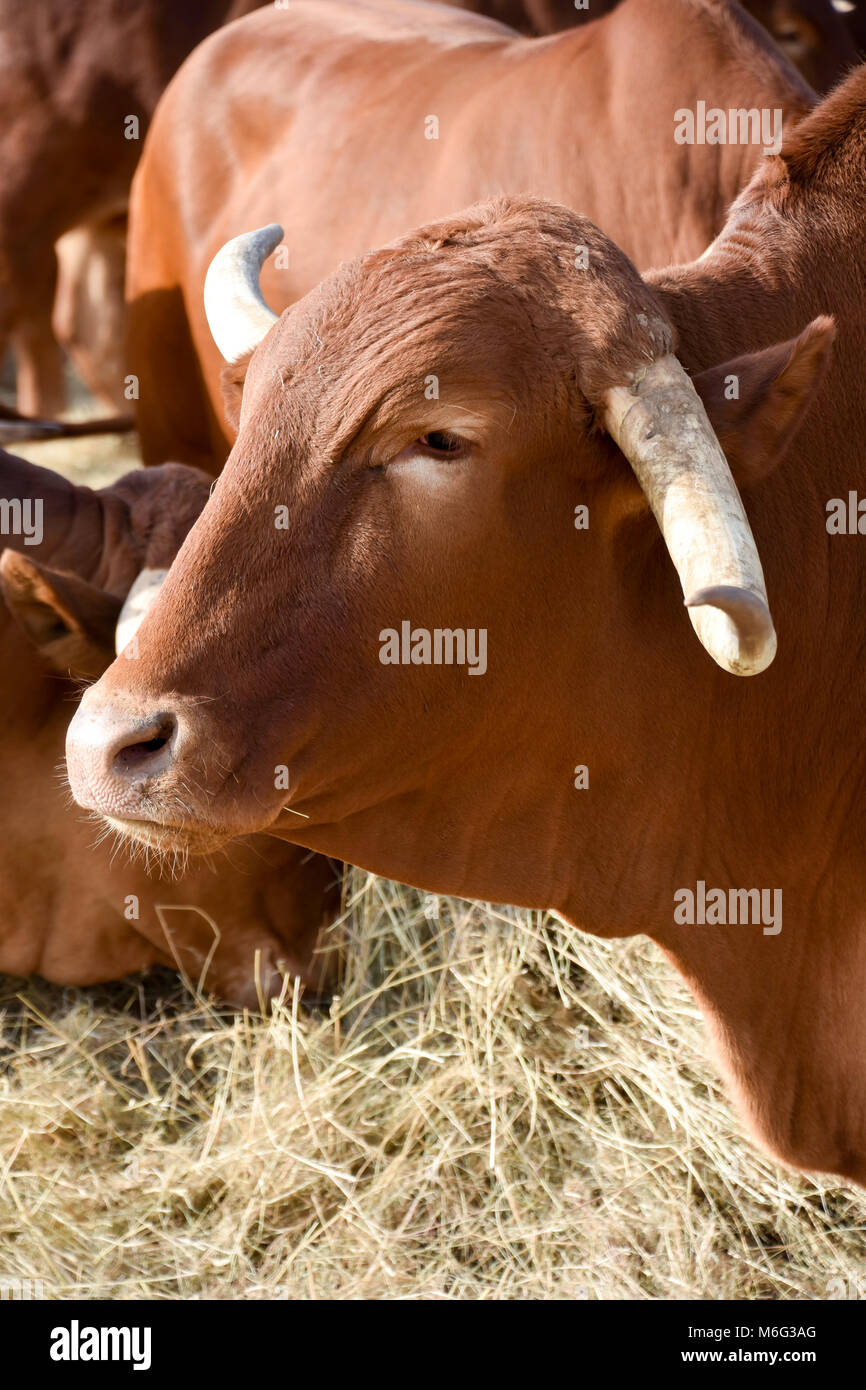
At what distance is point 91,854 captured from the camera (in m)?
3.78

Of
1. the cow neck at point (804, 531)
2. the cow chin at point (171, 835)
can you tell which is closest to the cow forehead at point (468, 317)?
the cow neck at point (804, 531)

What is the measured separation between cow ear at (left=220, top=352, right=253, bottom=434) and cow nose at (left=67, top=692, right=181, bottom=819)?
2.24ft

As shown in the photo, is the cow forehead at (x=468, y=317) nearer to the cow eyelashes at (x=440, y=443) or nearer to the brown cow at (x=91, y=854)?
the cow eyelashes at (x=440, y=443)

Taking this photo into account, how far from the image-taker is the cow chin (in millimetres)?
2127

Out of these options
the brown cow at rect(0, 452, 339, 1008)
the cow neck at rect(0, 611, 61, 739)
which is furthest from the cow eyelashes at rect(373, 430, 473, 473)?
the cow neck at rect(0, 611, 61, 739)

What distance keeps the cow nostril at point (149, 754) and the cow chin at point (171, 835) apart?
9 cm

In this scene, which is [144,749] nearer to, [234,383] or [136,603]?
[234,383]

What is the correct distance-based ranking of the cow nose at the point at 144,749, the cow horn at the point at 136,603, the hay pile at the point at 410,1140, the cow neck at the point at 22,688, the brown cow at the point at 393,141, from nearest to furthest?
1. the cow nose at the point at 144,749
2. the cow horn at the point at 136,603
3. the hay pile at the point at 410,1140
4. the cow neck at the point at 22,688
5. the brown cow at the point at 393,141

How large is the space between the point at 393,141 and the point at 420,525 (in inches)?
112

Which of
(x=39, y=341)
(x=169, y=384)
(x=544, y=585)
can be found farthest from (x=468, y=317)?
(x=39, y=341)

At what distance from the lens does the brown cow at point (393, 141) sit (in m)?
3.99

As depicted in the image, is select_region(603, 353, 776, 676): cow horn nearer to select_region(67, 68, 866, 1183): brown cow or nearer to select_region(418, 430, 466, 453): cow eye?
select_region(67, 68, 866, 1183): brown cow
